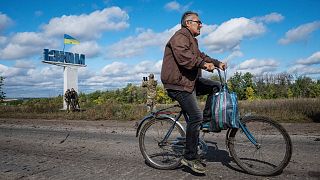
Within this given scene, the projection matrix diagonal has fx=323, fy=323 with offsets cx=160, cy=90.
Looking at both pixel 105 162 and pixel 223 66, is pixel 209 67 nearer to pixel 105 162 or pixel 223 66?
pixel 223 66

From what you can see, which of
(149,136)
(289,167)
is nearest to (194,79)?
(149,136)

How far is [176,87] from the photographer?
14.8 feet

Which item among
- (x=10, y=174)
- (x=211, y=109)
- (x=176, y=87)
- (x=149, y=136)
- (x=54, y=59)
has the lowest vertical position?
(x=10, y=174)

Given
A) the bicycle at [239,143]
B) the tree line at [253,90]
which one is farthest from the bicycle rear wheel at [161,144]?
the tree line at [253,90]

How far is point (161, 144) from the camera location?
5.20 meters

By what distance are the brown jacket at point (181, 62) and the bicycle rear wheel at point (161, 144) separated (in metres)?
0.78

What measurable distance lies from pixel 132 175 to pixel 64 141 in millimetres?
4213

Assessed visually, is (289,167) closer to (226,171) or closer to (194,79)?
(226,171)

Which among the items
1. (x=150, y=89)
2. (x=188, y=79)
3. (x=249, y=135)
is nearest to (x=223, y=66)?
(x=188, y=79)

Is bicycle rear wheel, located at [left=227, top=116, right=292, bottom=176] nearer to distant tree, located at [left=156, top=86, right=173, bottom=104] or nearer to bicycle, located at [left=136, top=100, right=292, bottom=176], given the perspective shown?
bicycle, located at [left=136, top=100, right=292, bottom=176]

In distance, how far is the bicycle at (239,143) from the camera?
4387 mm

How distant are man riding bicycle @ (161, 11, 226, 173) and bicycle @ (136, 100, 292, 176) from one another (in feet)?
0.60

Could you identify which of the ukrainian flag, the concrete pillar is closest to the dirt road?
the concrete pillar

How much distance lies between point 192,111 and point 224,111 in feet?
1.45
